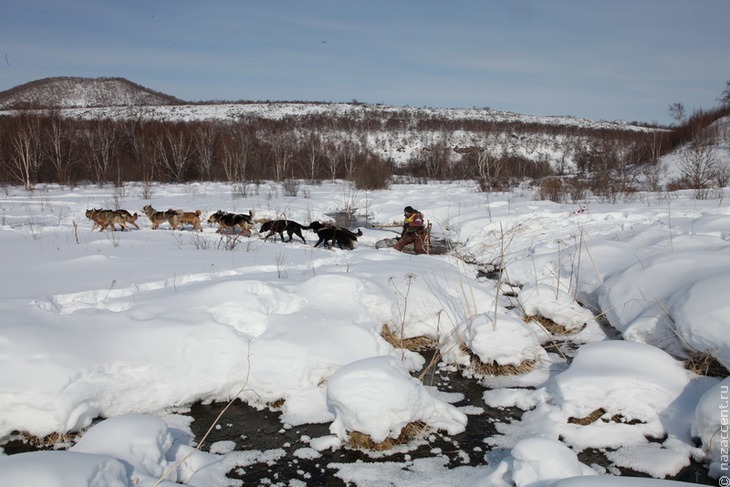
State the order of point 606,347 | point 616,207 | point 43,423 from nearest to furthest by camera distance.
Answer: point 43,423 → point 606,347 → point 616,207

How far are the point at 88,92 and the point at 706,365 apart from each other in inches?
3957

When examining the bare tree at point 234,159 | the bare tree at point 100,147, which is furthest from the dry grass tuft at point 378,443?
the bare tree at point 100,147

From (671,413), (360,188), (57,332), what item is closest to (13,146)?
(360,188)

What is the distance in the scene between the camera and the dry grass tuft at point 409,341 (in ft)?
17.5

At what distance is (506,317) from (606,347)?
41.4 inches

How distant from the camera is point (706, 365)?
160 inches

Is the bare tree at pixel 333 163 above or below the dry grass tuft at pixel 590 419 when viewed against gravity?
above

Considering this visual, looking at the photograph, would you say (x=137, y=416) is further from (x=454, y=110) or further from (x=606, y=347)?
(x=454, y=110)

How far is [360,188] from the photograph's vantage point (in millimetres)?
26469

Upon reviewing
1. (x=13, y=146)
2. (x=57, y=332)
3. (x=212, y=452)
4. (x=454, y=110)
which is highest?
(x=454, y=110)

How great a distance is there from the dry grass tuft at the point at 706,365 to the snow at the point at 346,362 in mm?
106

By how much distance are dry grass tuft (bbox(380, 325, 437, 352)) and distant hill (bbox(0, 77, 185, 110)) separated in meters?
A: 82.8

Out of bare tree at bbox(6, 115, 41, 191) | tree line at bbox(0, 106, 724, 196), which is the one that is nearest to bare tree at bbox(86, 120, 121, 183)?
tree line at bbox(0, 106, 724, 196)

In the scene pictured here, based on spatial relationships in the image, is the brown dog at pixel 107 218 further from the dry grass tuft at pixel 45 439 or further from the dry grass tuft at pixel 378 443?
the dry grass tuft at pixel 378 443
